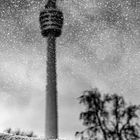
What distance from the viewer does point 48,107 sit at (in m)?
120

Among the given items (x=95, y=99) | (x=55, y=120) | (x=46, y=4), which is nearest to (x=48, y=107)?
(x=55, y=120)

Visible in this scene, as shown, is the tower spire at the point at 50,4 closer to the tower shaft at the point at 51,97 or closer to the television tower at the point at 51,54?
the television tower at the point at 51,54

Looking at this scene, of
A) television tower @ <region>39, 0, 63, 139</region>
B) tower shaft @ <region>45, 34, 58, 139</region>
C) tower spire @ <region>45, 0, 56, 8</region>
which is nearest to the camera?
tower shaft @ <region>45, 34, 58, 139</region>

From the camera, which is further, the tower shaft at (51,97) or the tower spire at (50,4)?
the tower spire at (50,4)

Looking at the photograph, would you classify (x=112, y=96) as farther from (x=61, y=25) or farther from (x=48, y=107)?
(x=61, y=25)

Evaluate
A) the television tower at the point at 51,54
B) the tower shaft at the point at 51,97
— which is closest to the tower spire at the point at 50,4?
the television tower at the point at 51,54

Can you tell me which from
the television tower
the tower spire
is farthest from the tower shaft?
the tower spire

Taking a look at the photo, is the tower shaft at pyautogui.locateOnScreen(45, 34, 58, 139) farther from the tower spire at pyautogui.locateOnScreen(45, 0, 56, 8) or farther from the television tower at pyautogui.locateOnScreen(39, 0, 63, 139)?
the tower spire at pyautogui.locateOnScreen(45, 0, 56, 8)

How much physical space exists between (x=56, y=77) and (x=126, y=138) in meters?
68.6

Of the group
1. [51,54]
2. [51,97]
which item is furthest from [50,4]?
[51,97]

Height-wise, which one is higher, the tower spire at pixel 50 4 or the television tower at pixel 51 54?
the tower spire at pixel 50 4

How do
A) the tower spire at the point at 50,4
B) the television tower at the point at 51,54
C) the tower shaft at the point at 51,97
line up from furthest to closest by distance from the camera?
the tower spire at the point at 50,4
the television tower at the point at 51,54
the tower shaft at the point at 51,97

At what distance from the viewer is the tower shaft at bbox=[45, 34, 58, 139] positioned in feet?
383

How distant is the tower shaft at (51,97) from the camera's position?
11688 cm
